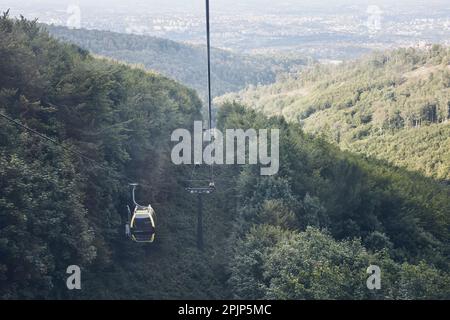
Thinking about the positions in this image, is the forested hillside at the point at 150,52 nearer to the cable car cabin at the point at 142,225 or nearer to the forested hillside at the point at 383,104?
the forested hillside at the point at 383,104

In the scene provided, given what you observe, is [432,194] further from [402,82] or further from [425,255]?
[402,82]

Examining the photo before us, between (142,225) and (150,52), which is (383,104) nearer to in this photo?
(150,52)

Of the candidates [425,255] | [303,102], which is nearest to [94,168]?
[425,255]

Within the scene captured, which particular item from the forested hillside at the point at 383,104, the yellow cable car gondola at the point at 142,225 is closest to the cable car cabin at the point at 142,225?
the yellow cable car gondola at the point at 142,225

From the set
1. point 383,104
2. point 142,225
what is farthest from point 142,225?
point 383,104

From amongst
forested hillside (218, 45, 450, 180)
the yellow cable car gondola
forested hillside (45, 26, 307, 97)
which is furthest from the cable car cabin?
forested hillside (45, 26, 307, 97)
